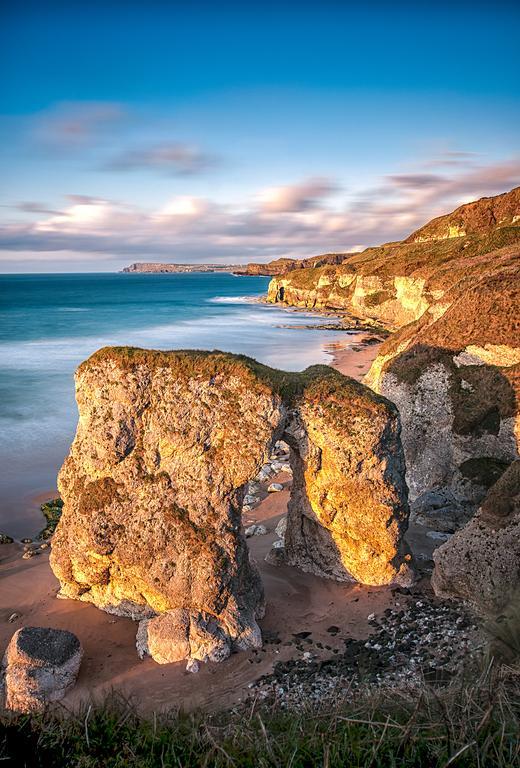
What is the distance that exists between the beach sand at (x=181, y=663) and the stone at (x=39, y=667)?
1.29 ft

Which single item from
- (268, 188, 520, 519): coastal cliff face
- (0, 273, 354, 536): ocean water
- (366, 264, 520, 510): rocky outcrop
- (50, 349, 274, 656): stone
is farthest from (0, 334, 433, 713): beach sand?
(0, 273, 354, 536): ocean water

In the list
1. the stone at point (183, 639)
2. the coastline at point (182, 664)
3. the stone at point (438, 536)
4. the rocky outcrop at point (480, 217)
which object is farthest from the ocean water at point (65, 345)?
the rocky outcrop at point (480, 217)

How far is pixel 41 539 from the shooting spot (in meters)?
19.3

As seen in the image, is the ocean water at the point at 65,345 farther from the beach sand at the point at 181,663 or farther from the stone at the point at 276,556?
the stone at the point at 276,556

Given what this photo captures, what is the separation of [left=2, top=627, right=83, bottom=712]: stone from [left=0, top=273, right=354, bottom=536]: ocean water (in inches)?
343

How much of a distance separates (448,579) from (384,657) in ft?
9.93

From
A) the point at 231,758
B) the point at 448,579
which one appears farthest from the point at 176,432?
the point at 231,758

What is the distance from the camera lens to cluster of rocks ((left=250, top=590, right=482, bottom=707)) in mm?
10688

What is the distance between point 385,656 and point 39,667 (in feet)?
24.1

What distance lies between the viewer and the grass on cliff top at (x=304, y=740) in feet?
13.4

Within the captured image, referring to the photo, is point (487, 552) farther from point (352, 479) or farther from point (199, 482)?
point (199, 482)

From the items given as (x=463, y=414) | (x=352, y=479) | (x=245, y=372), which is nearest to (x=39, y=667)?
(x=245, y=372)

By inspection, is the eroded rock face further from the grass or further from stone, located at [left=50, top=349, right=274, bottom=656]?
the grass

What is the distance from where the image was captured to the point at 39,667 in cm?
1140
